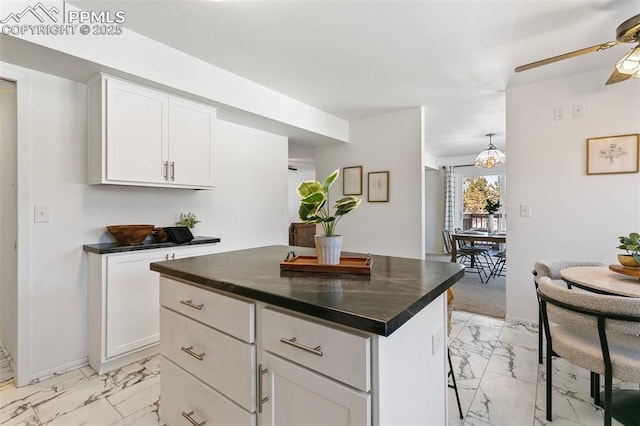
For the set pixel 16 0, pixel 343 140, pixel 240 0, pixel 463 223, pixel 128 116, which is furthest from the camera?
pixel 463 223

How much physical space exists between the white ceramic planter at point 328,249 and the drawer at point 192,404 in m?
0.66

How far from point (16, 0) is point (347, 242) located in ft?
13.0

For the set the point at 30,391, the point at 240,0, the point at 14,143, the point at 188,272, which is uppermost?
the point at 240,0

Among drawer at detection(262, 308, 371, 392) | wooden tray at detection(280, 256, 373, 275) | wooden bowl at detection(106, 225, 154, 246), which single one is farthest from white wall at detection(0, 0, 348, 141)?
drawer at detection(262, 308, 371, 392)

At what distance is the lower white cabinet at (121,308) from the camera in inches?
85.4

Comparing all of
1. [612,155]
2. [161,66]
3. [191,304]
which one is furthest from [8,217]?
[612,155]

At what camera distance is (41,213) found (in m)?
2.14

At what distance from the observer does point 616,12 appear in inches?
76.6

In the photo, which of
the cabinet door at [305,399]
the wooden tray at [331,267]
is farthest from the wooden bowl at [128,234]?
the cabinet door at [305,399]

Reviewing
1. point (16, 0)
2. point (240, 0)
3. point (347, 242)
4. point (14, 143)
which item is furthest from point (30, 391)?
point (347, 242)

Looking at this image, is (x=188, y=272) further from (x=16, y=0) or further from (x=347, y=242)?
(x=347, y=242)

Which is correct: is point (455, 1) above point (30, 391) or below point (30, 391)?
above

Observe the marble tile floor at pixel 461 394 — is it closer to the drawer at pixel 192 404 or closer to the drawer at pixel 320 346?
the drawer at pixel 192 404

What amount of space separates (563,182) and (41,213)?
444 centimetres
